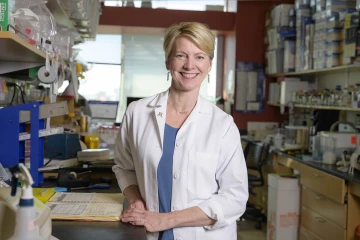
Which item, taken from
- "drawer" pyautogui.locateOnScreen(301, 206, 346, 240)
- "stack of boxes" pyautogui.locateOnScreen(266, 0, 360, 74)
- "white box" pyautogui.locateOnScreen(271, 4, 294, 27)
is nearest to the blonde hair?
"drawer" pyautogui.locateOnScreen(301, 206, 346, 240)

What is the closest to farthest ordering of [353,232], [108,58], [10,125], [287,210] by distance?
[10,125], [353,232], [287,210], [108,58]

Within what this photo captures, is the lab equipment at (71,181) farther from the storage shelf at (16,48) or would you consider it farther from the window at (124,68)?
the window at (124,68)

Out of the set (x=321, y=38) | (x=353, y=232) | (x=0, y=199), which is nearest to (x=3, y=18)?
(x=0, y=199)

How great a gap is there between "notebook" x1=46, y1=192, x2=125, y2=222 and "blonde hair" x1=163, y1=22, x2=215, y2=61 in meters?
0.64

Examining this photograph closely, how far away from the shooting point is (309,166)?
3820 millimetres

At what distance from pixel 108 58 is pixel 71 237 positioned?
594 cm

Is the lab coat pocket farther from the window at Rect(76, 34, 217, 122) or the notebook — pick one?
the window at Rect(76, 34, 217, 122)

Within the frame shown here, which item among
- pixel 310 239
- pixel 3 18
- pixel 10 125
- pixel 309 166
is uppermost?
pixel 3 18

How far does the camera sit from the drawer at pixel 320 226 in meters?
3.27

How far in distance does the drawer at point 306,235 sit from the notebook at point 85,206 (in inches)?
86.0

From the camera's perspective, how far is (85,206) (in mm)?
1797

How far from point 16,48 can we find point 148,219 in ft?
2.68

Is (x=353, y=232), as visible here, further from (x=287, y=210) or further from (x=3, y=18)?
(x=3, y=18)

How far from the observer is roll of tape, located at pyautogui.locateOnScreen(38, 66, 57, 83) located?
2342 mm
